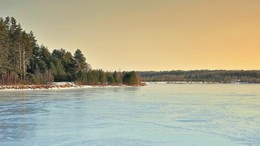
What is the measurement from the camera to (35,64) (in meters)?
59.0

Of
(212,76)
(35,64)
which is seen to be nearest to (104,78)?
(35,64)

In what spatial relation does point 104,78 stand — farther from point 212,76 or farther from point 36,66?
point 212,76

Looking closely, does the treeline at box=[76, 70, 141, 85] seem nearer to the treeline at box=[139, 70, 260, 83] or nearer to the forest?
the forest

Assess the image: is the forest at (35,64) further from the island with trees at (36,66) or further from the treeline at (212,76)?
the treeline at (212,76)

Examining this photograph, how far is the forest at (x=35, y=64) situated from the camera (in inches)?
1845

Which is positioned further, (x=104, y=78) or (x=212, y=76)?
(x=212, y=76)

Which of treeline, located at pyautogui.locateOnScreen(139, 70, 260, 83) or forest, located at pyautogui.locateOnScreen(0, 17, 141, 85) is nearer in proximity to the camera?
forest, located at pyautogui.locateOnScreen(0, 17, 141, 85)

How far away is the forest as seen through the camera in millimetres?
46875

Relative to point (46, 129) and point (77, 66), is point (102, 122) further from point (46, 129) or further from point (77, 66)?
point (77, 66)

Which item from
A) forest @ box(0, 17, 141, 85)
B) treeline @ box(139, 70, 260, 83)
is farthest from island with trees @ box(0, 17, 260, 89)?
treeline @ box(139, 70, 260, 83)

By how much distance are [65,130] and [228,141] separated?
4.59 metres

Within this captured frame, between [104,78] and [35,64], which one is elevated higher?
[35,64]

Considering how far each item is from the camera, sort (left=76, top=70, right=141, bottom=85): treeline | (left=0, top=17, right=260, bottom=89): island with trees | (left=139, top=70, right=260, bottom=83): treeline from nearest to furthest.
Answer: (left=0, top=17, right=260, bottom=89): island with trees
(left=76, top=70, right=141, bottom=85): treeline
(left=139, top=70, right=260, bottom=83): treeline

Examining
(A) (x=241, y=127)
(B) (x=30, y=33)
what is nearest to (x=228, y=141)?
(A) (x=241, y=127)
